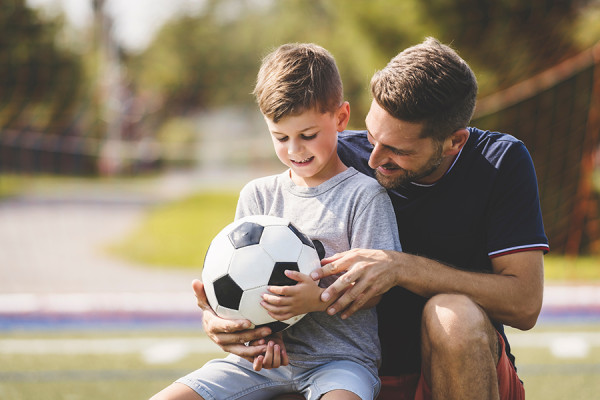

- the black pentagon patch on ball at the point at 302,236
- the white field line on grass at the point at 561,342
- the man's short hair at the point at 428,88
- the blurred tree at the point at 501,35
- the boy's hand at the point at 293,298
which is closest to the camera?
the boy's hand at the point at 293,298

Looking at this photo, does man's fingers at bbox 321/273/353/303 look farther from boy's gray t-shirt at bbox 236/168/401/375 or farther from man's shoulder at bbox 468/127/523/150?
man's shoulder at bbox 468/127/523/150

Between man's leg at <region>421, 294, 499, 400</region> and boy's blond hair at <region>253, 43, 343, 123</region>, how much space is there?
0.73m

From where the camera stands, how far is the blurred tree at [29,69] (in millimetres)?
8289

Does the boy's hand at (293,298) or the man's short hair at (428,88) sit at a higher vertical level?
the man's short hair at (428,88)

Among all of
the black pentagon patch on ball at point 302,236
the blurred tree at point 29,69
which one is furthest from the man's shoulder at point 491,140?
the blurred tree at point 29,69

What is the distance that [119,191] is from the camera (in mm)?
16719

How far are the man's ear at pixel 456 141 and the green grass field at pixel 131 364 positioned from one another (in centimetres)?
187

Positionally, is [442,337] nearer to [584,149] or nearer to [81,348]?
[81,348]

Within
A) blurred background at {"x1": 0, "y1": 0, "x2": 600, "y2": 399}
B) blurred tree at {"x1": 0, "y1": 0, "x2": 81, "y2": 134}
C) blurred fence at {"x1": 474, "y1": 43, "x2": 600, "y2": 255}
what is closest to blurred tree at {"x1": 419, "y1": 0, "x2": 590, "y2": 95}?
blurred background at {"x1": 0, "y1": 0, "x2": 600, "y2": 399}

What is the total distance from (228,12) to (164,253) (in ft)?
74.3

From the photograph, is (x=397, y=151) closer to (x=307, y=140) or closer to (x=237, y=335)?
(x=307, y=140)

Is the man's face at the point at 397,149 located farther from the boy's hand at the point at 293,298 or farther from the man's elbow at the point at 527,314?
the man's elbow at the point at 527,314

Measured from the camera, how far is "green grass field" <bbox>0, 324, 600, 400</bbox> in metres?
3.54

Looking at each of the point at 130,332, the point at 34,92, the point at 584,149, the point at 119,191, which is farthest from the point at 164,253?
the point at 119,191
